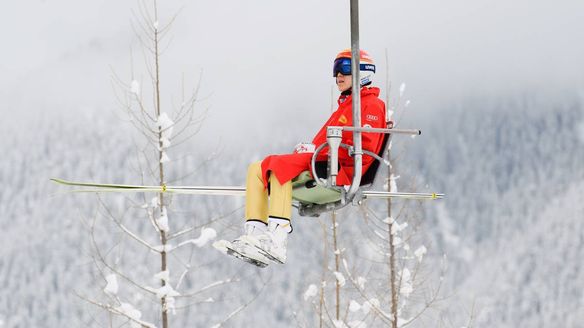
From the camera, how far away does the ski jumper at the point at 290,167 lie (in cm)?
742

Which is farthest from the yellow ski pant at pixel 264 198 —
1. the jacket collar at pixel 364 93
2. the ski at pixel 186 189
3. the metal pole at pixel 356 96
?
the jacket collar at pixel 364 93

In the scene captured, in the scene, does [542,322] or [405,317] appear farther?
[542,322]

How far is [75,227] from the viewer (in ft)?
420

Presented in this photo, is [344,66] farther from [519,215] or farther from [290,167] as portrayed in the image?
[519,215]

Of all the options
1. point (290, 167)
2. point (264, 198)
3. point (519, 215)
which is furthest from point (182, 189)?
point (519, 215)

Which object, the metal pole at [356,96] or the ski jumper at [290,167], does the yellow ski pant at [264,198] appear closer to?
the ski jumper at [290,167]

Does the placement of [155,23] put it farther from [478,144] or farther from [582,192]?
[478,144]

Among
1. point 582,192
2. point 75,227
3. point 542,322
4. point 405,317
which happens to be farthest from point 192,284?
point 405,317

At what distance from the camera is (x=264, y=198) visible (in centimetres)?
759

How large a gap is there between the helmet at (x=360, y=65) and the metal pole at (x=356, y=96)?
20.1 inches

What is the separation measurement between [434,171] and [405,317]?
127m

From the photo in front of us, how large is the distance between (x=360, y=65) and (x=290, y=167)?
0.89 metres

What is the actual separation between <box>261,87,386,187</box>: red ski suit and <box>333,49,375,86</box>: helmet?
11 centimetres

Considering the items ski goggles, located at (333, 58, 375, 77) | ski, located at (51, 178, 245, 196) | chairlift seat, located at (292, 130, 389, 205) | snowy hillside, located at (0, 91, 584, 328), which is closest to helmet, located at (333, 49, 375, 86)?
ski goggles, located at (333, 58, 375, 77)
